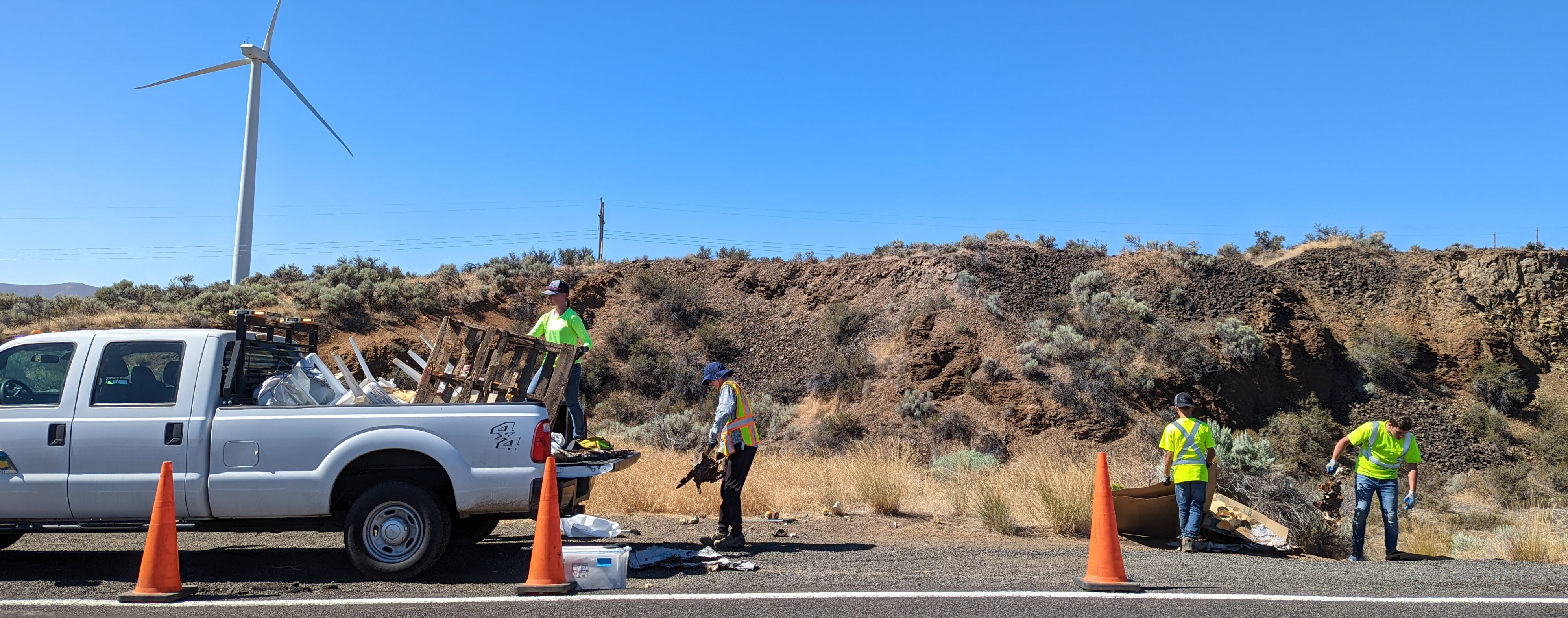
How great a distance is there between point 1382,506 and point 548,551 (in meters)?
7.74

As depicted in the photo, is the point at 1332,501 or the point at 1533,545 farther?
the point at 1332,501

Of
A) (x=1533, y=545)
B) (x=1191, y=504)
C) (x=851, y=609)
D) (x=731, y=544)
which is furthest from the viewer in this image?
(x=1191, y=504)

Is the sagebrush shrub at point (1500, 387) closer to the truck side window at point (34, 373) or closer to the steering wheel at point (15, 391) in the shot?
the truck side window at point (34, 373)

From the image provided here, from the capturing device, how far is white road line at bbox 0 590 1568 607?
5625 millimetres

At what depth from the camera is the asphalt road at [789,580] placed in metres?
5.48

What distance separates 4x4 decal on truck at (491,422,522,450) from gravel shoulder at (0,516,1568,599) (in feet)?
3.02

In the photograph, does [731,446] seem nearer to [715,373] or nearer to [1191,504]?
[715,373]

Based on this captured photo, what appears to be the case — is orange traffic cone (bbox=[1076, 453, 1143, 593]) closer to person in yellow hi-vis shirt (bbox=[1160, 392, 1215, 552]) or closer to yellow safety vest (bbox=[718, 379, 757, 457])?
person in yellow hi-vis shirt (bbox=[1160, 392, 1215, 552])

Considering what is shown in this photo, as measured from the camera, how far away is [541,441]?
6293 millimetres

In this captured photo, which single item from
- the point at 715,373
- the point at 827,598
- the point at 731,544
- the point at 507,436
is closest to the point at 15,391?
the point at 507,436

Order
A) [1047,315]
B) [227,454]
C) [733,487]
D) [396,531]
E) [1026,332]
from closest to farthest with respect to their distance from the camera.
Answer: [227,454] → [396,531] → [733,487] → [1026,332] → [1047,315]

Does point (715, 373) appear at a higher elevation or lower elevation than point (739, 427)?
higher

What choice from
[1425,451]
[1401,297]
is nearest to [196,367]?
[1425,451]

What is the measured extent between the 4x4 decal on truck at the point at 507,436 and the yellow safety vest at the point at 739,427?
6.85ft
